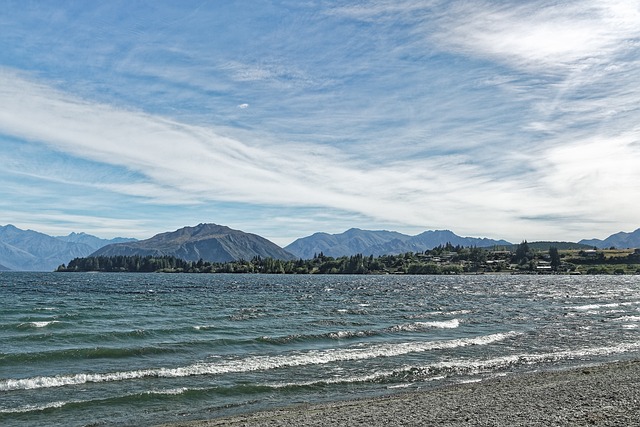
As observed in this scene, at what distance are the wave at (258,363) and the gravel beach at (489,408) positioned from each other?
9621 mm

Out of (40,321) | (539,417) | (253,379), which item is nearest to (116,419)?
(253,379)

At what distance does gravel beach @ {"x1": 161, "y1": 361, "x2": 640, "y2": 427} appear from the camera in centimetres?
1984

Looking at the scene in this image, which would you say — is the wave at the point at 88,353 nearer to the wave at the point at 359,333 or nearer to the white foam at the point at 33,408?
the wave at the point at 359,333

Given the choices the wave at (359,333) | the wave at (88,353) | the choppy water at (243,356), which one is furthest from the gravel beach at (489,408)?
the wave at (359,333)

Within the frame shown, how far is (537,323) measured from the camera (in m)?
59.6

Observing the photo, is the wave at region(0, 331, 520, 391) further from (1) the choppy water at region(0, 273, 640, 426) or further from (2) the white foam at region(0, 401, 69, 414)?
(2) the white foam at region(0, 401, 69, 414)

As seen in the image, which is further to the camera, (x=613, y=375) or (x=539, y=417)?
(x=613, y=375)

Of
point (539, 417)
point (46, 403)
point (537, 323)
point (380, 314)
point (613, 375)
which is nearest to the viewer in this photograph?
point (539, 417)

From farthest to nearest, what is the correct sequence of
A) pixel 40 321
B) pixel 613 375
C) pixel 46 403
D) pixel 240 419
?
pixel 40 321 < pixel 613 375 < pixel 46 403 < pixel 240 419

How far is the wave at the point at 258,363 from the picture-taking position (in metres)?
28.7

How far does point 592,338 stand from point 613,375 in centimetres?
2033

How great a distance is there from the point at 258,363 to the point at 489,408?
56.1 ft

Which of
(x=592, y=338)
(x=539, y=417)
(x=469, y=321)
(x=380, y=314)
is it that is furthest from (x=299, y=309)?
(x=539, y=417)

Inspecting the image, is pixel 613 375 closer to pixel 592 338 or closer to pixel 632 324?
pixel 592 338
